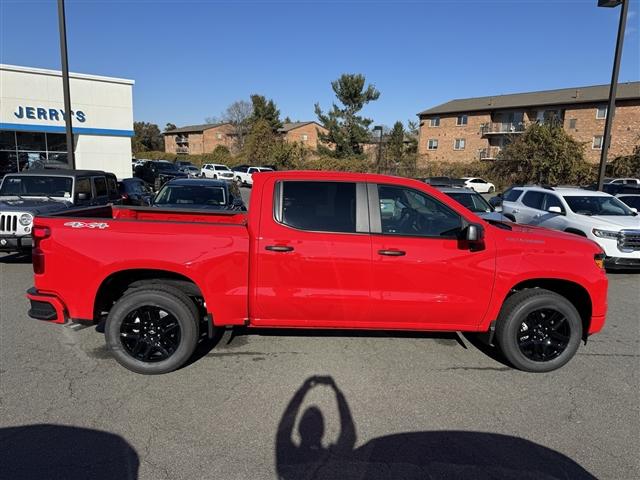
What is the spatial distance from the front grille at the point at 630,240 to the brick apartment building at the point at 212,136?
68.0 metres

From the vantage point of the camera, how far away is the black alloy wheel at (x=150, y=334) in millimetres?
4008

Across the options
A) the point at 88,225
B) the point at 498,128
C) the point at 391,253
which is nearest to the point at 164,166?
the point at 498,128

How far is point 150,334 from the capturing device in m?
4.02

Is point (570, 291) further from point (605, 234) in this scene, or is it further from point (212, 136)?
point (212, 136)

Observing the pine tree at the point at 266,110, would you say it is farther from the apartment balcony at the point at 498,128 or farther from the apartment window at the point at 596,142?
the apartment window at the point at 596,142

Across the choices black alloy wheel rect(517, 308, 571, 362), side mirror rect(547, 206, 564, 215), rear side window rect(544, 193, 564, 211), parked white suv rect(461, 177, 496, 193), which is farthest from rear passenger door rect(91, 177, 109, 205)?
parked white suv rect(461, 177, 496, 193)

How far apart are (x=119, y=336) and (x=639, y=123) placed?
50.5 metres

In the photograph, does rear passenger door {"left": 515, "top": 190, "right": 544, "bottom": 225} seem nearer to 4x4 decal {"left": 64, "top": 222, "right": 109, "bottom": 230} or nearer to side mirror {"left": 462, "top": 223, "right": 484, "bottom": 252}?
side mirror {"left": 462, "top": 223, "right": 484, "bottom": 252}

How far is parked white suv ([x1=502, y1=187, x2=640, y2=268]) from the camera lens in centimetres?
837

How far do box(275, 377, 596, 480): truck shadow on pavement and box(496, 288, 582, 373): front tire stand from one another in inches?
46.2

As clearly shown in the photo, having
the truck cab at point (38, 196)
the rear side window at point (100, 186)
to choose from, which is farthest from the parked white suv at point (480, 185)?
the truck cab at point (38, 196)

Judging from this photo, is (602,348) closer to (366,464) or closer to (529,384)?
(529,384)

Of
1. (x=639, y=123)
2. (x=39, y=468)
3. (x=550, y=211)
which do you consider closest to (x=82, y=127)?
(x=550, y=211)

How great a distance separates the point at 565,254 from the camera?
13.5 ft
